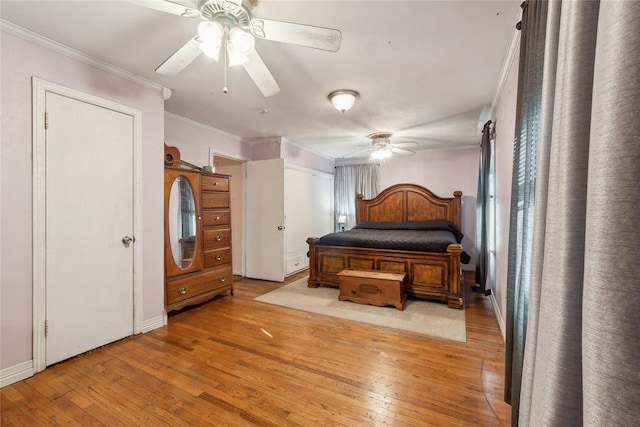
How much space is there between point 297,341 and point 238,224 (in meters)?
2.92

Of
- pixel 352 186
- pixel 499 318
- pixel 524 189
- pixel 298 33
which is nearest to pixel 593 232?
pixel 524 189

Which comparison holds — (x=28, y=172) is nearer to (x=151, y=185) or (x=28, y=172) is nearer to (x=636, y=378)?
(x=151, y=185)

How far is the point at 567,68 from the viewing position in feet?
2.15

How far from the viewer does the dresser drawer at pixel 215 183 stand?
339 cm

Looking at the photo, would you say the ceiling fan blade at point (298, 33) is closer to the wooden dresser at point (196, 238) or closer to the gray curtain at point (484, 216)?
the wooden dresser at point (196, 238)

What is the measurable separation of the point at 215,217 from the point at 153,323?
138cm

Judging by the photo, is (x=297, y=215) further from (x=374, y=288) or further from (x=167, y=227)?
(x=167, y=227)

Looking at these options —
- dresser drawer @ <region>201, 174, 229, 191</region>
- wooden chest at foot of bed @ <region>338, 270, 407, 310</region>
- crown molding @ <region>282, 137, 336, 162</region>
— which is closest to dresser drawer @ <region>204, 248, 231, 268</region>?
dresser drawer @ <region>201, 174, 229, 191</region>

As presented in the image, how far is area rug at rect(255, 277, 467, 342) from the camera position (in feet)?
8.71

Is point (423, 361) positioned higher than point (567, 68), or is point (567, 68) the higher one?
point (567, 68)

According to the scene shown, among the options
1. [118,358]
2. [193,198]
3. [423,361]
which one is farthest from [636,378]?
[193,198]

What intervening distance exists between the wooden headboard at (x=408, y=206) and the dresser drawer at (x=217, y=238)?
3.05 metres

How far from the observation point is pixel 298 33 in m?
1.48

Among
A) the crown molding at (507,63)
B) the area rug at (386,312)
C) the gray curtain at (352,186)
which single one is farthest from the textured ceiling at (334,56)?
the area rug at (386,312)
